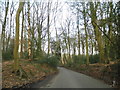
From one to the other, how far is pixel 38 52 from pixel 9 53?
5.32m

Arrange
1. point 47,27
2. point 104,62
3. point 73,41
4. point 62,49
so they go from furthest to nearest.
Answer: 1. point 62,49
2. point 73,41
3. point 47,27
4. point 104,62

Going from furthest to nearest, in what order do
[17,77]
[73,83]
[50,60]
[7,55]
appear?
[50,60]
[7,55]
[17,77]
[73,83]

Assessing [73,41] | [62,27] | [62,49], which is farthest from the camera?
[62,49]

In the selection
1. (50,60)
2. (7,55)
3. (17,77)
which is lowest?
(17,77)

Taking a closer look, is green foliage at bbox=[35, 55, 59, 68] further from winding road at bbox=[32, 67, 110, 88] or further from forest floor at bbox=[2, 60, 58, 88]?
winding road at bbox=[32, 67, 110, 88]

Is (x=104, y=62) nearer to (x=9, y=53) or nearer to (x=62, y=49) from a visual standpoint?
(x=9, y=53)

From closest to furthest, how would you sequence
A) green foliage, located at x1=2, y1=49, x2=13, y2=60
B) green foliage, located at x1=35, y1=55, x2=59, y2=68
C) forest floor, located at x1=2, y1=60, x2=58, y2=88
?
1. forest floor, located at x1=2, y1=60, x2=58, y2=88
2. green foliage, located at x1=2, y1=49, x2=13, y2=60
3. green foliage, located at x1=35, y1=55, x2=59, y2=68

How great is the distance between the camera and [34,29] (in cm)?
2938

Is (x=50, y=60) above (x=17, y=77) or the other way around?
above

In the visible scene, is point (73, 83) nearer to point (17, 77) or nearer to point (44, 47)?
point (17, 77)

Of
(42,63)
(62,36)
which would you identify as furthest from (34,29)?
(62,36)

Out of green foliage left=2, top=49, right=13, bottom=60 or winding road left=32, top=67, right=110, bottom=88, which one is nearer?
winding road left=32, top=67, right=110, bottom=88

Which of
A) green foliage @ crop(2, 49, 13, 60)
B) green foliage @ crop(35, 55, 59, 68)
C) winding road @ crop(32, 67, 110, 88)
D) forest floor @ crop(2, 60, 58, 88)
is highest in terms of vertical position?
green foliage @ crop(2, 49, 13, 60)

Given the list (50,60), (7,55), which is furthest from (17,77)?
(50,60)
